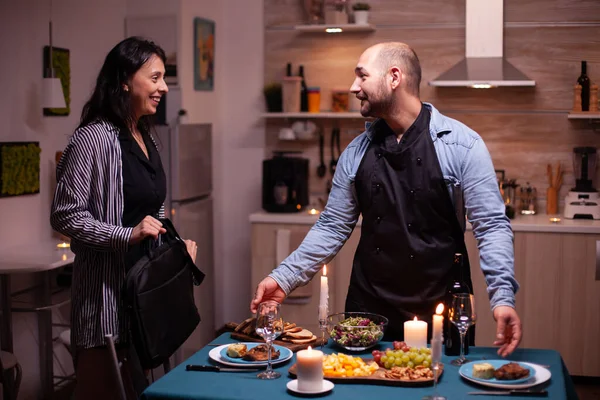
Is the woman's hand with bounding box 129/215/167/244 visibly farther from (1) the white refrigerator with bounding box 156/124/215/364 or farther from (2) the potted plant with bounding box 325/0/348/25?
(2) the potted plant with bounding box 325/0/348/25

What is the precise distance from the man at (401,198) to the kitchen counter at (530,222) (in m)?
2.22

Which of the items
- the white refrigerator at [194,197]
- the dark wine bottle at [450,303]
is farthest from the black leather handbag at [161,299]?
the white refrigerator at [194,197]

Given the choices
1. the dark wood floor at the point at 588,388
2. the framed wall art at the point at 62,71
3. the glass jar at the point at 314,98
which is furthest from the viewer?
the glass jar at the point at 314,98

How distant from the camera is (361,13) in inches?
203

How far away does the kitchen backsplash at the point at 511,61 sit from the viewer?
510 cm

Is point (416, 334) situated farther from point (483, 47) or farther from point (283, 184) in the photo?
point (483, 47)

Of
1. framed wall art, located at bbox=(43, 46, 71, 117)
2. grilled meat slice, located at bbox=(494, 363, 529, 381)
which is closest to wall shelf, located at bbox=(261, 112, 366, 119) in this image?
framed wall art, located at bbox=(43, 46, 71, 117)

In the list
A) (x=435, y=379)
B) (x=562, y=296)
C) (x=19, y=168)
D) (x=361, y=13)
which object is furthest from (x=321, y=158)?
(x=435, y=379)

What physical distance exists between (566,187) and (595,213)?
0.40 m

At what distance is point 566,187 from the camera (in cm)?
517

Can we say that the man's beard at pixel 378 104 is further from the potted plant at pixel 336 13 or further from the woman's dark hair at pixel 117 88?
the potted plant at pixel 336 13

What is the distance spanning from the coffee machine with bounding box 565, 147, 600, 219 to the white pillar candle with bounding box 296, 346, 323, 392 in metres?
3.36

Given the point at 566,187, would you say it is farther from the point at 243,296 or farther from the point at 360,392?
the point at 360,392

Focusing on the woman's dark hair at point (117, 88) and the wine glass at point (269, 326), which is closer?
the wine glass at point (269, 326)
